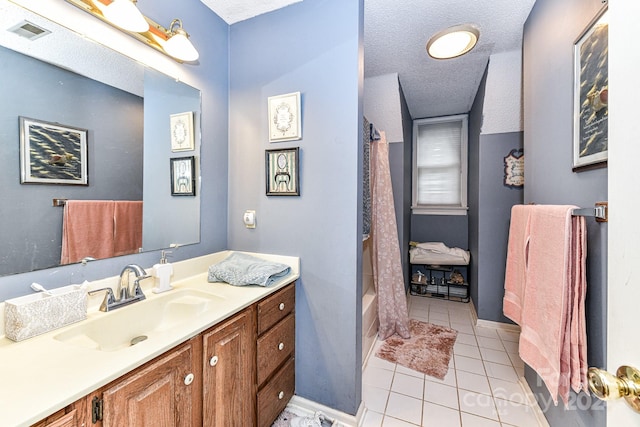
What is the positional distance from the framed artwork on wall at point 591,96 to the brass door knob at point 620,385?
0.80 meters

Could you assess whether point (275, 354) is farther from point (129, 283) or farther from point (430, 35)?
point (430, 35)

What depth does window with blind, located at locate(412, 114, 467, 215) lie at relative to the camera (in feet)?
12.4

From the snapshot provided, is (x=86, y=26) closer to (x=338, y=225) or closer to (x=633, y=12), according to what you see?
(x=338, y=225)

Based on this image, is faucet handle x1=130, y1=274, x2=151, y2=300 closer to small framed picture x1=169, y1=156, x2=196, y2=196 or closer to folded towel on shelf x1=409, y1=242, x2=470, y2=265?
small framed picture x1=169, y1=156, x2=196, y2=196

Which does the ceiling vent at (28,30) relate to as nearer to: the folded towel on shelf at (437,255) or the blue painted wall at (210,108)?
the blue painted wall at (210,108)

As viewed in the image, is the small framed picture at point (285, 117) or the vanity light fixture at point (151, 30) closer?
the vanity light fixture at point (151, 30)

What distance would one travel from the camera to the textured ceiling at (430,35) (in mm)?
1737

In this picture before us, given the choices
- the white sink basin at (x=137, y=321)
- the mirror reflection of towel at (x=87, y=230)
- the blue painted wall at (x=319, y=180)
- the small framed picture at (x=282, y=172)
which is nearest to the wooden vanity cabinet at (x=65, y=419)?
the white sink basin at (x=137, y=321)

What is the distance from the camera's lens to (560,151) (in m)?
1.30

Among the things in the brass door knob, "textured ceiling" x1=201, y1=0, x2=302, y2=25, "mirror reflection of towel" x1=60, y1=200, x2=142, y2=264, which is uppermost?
"textured ceiling" x1=201, y1=0, x2=302, y2=25

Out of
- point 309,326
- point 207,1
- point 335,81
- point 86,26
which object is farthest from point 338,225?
point 207,1

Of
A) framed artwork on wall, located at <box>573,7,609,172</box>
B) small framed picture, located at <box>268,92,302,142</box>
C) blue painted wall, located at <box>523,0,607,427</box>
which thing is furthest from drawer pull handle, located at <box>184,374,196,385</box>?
framed artwork on wall, located at <box>573,7,609,172</box>

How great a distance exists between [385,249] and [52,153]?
228 cm

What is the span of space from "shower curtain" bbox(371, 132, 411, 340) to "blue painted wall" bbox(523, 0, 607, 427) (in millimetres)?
1015
